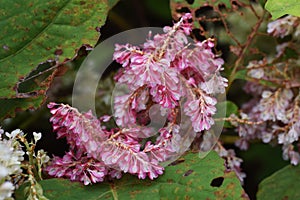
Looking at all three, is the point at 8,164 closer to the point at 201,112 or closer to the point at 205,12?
the point at 201,112

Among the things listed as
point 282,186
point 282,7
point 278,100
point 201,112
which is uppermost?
point 282,7

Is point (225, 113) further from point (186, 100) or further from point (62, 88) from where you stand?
point (62, 88)

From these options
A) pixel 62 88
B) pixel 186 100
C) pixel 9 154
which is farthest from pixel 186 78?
pixel 62 88

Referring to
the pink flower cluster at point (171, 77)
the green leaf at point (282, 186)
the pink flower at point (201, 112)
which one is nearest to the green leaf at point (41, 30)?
the pink flower cluster at point (171, 77)

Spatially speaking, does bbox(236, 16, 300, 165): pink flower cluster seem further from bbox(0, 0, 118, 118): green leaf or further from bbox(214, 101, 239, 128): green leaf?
bbox(0, 0, 118, 118): green leaf

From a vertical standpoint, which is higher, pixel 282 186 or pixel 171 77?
pixel 171 77

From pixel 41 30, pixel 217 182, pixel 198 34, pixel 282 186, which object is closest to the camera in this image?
pixel 217 182

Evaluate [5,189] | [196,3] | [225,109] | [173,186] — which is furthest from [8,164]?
[196,3]
